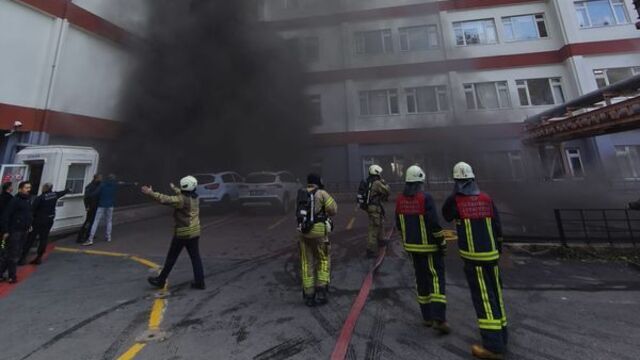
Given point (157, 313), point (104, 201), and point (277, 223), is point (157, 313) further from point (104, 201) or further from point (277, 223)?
point (277, 223)

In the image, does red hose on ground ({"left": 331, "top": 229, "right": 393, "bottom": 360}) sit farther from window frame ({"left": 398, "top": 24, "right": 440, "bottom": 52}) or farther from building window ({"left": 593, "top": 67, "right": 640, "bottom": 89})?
building window ({"left": 593, "top": 67, "right": 640, "bottom": 89})

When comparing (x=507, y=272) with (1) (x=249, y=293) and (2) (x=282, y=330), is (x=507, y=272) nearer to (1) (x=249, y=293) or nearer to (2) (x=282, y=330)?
(2) (x=282, y=330)


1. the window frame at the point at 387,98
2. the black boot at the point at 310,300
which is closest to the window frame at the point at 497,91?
the window frame at the point at 387,98

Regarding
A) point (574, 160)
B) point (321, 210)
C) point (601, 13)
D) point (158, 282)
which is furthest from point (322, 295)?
point (601, 13)

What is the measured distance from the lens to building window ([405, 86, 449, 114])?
15.3 m

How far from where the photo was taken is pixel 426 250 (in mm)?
2920

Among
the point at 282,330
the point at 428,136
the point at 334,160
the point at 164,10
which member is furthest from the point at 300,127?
the point at 282,330

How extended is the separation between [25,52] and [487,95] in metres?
19.4

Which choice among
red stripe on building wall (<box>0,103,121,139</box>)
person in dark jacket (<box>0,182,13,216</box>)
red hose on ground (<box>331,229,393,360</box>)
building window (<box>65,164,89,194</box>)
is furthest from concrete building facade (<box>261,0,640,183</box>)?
person in dark jacket (<box>0,182,13,216</box>)

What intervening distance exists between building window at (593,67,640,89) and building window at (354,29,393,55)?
10.3 meters

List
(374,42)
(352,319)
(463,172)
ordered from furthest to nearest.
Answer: (374,42)
(352,319)
(463,172)

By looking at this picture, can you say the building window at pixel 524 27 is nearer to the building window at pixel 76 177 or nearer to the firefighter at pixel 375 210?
the firefighter at pixel 375 210

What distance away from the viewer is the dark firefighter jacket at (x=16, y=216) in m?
4.50

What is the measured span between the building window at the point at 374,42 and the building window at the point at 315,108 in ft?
11.3
